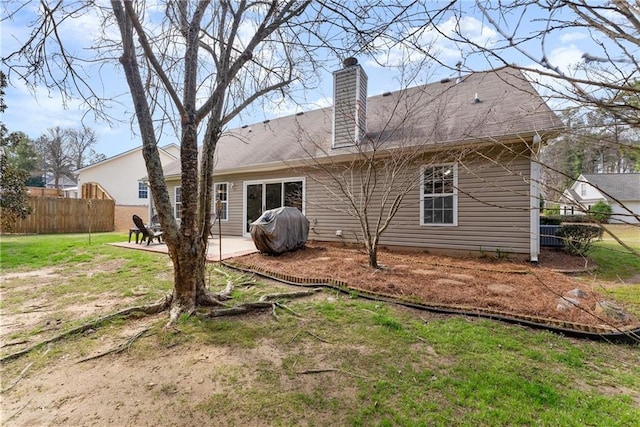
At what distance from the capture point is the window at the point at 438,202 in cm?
719

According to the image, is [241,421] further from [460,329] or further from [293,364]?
[460,329]

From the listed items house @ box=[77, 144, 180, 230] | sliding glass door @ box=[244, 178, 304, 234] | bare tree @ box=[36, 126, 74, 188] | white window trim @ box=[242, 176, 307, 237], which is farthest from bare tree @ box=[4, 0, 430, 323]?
bare tree @ box=[36, 126, 74, 188]

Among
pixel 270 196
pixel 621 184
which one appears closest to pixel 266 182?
pixel 270 196

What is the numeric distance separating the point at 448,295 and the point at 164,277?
4.76 metres

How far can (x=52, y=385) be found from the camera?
2.33 metres

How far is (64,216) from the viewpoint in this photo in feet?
45.5

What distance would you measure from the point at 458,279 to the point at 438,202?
282cm

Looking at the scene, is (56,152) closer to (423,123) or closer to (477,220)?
(423,123)

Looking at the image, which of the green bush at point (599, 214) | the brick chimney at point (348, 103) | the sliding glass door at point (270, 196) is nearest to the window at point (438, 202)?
the brick chimney at point (348, 103)

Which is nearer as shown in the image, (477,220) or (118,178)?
(477,220)

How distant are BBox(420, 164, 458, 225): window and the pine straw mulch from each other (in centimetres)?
94

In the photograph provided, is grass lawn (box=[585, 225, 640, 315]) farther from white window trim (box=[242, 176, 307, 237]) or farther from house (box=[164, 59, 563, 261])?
white window trim (box=[242, 176, 307, 237])

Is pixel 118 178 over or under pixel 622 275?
over

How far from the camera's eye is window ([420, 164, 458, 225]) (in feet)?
23.6
